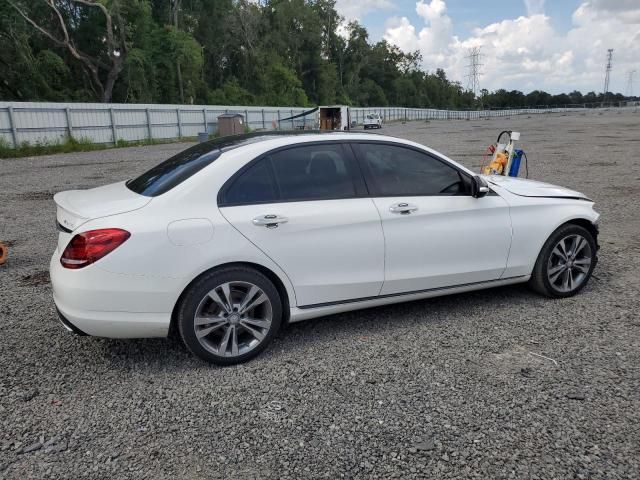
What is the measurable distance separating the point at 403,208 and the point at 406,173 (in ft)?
1.15

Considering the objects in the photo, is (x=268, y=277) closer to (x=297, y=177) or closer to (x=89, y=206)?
(x=297, y=177)

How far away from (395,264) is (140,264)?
1883 millimetres

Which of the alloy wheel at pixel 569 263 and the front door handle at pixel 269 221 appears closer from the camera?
the front door handle at pixel 269 221

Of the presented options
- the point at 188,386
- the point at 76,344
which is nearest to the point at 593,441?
the point at 188,386

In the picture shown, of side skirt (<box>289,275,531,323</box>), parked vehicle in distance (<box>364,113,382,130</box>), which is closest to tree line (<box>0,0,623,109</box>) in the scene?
parked vehicle in distance (<box>364,113,382,130</box>)

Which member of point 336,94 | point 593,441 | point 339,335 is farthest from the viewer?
point 336,94

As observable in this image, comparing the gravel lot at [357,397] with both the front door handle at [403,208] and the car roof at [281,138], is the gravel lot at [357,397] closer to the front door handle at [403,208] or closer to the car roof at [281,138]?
the front door handle at [403,208]

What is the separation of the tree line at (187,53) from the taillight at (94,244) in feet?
138

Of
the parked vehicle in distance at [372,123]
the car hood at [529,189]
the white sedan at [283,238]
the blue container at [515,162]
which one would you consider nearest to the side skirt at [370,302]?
the white sedan at [283,238]

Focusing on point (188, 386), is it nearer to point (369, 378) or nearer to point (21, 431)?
point (21, 431)

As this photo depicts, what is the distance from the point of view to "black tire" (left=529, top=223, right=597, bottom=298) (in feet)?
15.5

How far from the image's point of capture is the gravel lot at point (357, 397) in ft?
8.94

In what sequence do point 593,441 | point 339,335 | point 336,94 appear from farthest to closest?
point 336,94 → point 339,335 → point 593,441

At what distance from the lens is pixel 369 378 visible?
3.54 metres
